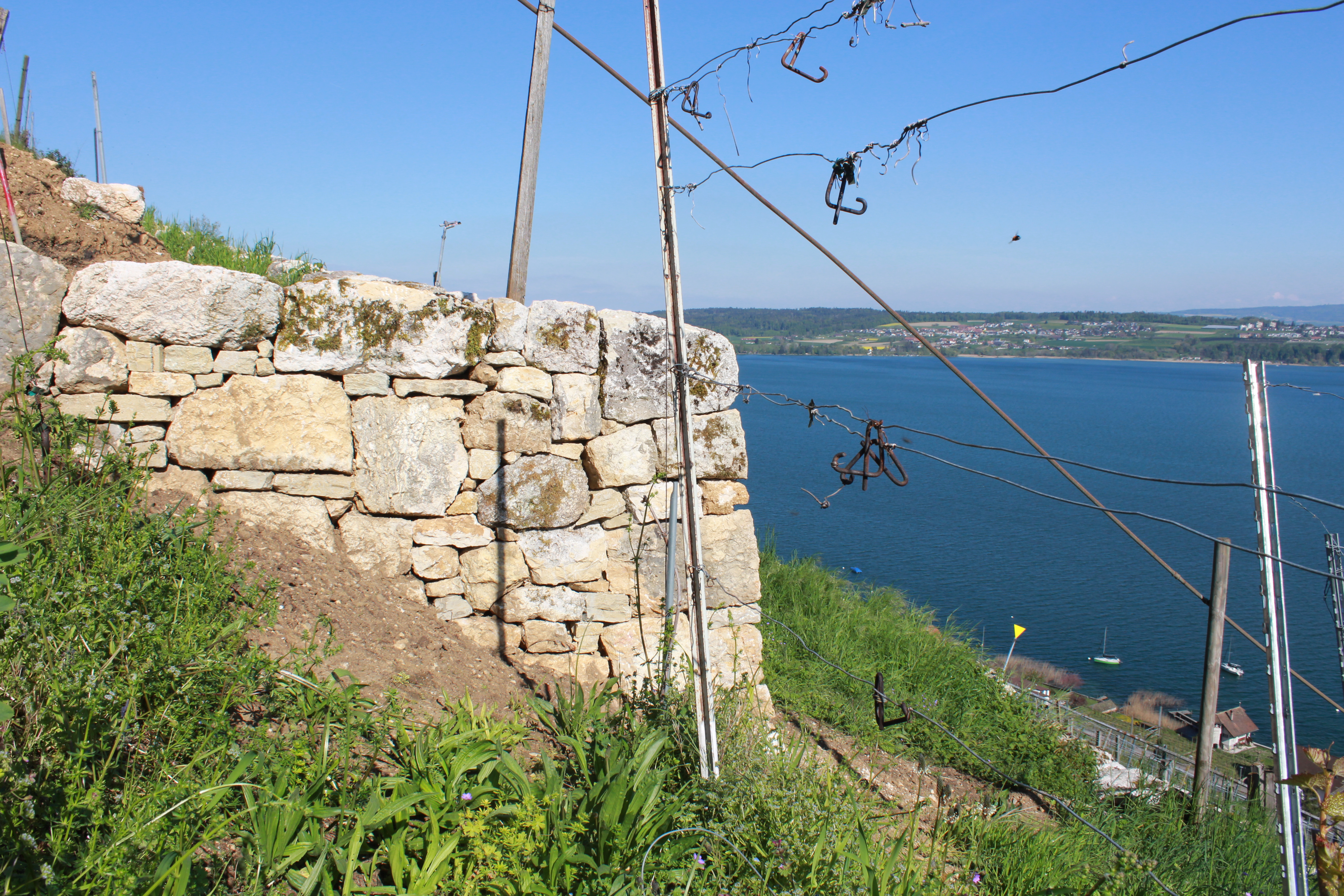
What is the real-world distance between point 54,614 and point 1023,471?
97.4ft

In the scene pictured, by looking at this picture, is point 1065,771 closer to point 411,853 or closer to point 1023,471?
point 411,853

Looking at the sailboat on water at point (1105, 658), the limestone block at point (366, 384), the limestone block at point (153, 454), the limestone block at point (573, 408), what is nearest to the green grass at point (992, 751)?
the limestone block at point (573, 408)

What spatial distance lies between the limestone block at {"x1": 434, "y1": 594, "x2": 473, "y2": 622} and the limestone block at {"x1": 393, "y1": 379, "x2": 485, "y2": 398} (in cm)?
117

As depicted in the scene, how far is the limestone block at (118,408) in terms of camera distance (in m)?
3.56

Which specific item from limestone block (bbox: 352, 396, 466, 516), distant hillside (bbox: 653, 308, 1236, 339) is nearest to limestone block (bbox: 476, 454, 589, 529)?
limestone block (bbox: 352, 396, 466, 516)

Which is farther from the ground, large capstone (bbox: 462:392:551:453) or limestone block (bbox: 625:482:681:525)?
large capstone (bbox: 462:392:551:453)

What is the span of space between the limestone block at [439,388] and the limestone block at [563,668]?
1.56m

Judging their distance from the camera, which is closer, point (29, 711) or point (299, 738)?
point (29, 711)

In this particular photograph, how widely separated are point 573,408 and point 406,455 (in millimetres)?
979

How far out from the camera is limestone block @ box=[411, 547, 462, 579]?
4145 mm

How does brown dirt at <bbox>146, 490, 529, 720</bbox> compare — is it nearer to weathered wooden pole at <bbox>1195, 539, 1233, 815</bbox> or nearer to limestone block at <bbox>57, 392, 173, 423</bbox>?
limestone block at <bbox>57, 392, 173, 423</bbox>

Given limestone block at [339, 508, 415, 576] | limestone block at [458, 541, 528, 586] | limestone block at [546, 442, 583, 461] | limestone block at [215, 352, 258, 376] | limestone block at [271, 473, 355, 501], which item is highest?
limestone block at [215, 352, 258, 376]

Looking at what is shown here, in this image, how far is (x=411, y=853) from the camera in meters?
2.56

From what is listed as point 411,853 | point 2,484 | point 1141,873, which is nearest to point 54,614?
point 2,484
